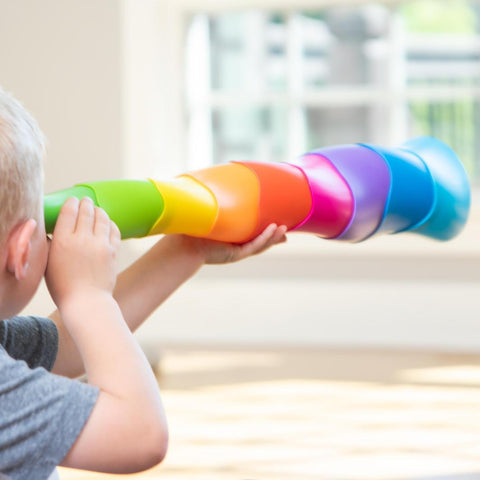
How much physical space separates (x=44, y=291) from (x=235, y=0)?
3.34ft

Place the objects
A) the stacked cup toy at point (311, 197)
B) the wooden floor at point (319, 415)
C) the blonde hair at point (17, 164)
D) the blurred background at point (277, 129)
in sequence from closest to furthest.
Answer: the blonde hair at point (17, 164) → the stacked cup toy at point (311, 197) → the wooden floor at point (319, 415) → the blurred background at point (277, 129)

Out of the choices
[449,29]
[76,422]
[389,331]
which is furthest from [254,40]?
[76,422]

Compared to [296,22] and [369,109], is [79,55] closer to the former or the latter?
[296,22]

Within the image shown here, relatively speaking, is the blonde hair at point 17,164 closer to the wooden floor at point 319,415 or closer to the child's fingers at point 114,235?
the child's fingers at point 114,235

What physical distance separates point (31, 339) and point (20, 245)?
0.22 meters

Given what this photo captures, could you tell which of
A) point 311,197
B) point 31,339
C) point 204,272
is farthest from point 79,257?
point 204,272

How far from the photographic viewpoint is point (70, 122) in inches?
102

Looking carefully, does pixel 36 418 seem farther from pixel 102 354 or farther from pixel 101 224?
pixel 101 224

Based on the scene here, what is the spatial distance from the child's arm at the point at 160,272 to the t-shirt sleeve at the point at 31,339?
0.03 metres

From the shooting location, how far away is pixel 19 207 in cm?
64

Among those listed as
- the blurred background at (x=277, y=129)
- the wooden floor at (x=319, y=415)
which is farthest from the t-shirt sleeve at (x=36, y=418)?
the blurred background at (x=277, y=129)

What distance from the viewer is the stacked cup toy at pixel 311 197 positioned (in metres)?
0.82

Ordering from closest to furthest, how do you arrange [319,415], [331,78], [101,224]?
1. [101,224]
2. [319,415]
3. [331,78]

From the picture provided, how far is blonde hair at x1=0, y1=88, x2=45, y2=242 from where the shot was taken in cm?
62
